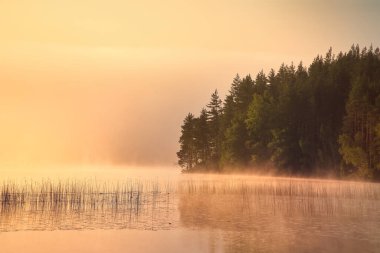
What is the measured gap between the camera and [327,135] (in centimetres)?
7938

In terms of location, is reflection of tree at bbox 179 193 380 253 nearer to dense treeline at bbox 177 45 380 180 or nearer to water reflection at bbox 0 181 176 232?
water reflection at bbox 0 181 176 232

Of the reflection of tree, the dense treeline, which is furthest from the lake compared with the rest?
the dense treeline

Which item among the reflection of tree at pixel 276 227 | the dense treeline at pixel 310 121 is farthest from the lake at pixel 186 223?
the dense treeline at pixel 310 121

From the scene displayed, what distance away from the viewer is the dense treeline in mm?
70625

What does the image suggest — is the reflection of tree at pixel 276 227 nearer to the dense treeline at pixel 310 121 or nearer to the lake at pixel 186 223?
the lake at pixel 186 223

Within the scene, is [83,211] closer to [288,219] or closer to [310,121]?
[288,219]

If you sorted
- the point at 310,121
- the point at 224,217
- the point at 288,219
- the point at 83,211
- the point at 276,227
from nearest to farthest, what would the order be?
1. the point at 276,227
2. the point at 288,219
3. the point at 224,217
4. the point at 83,211
5. the point at 310,121

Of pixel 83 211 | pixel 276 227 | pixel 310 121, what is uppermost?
pixel 310 121

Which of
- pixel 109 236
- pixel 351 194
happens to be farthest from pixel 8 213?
pixel 351 194

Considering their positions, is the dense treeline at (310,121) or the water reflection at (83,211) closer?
the water reflection at (83,211)

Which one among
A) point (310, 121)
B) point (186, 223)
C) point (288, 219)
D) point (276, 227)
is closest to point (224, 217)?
point (186, 223)

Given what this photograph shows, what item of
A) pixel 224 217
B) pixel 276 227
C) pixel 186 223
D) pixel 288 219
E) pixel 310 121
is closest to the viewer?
pixel 276 227

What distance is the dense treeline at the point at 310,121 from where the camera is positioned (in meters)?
70.6

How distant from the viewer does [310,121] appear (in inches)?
3265
